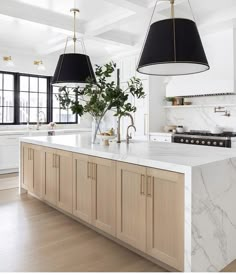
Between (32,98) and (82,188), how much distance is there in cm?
452

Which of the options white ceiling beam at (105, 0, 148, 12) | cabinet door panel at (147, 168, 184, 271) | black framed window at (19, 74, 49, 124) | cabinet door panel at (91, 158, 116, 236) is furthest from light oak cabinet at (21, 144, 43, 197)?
black framed window at (19, 74, 49, 124)

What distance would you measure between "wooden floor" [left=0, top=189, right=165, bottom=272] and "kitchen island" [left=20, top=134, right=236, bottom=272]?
12cm

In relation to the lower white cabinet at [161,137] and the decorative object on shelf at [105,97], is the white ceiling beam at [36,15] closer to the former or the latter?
the decorative object on shelf at [105,97]

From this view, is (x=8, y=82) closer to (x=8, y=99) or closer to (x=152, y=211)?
(x=8, y=99)

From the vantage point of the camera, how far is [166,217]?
2.07 meters

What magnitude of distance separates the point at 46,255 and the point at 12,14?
11.1 feet

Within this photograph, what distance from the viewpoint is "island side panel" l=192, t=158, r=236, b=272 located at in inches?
75.8

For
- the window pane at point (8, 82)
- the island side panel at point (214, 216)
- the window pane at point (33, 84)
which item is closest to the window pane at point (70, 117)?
the window pane at point (33, 84)

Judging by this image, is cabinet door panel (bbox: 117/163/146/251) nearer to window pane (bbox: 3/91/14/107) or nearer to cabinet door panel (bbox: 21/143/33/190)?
cabinet door panel (bbox: 21/143/33/190)

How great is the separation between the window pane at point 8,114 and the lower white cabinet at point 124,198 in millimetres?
3276

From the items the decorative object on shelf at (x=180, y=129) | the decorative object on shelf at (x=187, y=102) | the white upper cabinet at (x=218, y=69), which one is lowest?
the decorative object on shelf at (x=180, y=129)

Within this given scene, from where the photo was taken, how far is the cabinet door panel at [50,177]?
3412mm

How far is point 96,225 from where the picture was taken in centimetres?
275

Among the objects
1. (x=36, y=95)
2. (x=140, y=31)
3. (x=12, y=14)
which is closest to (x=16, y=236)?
(x=12, y=14)
